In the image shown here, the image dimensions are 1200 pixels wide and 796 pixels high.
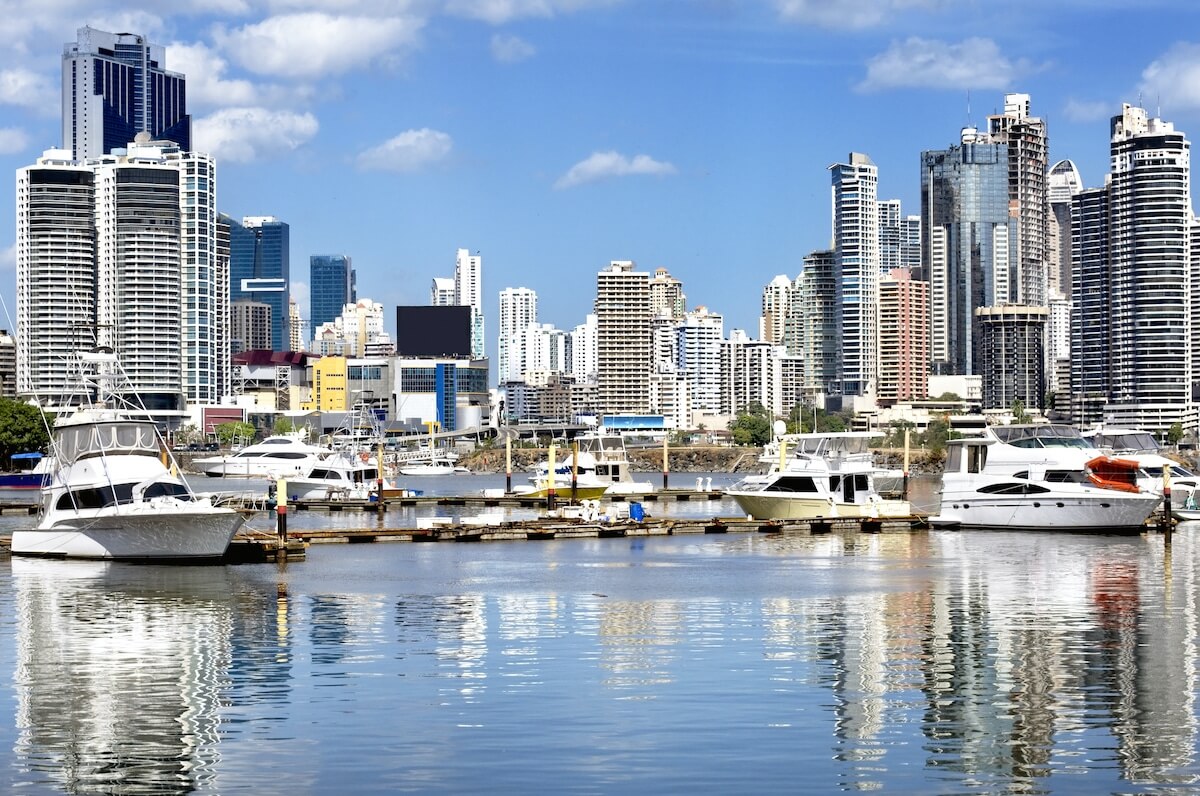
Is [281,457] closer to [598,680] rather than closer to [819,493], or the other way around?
[819,493]

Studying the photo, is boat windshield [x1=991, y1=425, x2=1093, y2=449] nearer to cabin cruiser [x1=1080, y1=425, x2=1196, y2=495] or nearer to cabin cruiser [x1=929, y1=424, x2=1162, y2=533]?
cabin cruiser [x1=929, y1=424, x2=1162, y2=533]

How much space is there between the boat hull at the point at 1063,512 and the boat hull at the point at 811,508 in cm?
413

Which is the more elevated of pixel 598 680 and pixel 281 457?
pixel 281 457

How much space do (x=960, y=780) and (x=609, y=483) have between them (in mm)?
79730

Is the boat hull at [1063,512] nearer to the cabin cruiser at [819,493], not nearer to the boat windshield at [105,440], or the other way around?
the cabin cruiser at [819,493]

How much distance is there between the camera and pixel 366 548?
6712 centimetres

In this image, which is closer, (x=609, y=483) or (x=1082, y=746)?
(x=1082, y=746)

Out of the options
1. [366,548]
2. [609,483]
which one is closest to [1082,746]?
[366,548]

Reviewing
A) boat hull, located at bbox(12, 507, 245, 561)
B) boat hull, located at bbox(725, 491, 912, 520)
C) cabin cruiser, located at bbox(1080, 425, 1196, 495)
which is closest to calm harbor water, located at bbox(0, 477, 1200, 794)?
boat hull, located at bbox(12, 507, 245, 561)

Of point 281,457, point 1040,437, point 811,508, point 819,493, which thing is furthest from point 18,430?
point 1040,437

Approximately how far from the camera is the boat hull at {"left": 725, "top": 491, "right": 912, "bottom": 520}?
77.1 meters

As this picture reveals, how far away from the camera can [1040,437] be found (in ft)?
236

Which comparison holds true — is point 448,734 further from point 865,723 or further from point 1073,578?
point 1073,578

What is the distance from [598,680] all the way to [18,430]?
133799 mm
